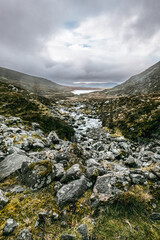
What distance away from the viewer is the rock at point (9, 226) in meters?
3.10

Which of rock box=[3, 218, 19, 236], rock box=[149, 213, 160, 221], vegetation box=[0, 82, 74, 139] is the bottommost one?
vegetation box=[0, 82, 74, 139]

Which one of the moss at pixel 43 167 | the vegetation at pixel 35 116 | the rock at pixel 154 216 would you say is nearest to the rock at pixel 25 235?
the moss at pixel 43 167

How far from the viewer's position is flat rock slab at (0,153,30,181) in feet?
18.9

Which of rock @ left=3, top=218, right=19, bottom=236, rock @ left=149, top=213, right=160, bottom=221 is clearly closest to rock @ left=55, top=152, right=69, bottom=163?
rock @ left=3, top=218, right=19, bottom=236

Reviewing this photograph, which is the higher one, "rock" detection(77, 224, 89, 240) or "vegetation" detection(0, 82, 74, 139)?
"rock" detection(77, 224, 89, 240)

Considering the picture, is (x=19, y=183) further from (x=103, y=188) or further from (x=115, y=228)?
(x=115, y=228)

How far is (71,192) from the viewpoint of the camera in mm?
4445

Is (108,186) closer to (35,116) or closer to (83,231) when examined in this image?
(83,231)

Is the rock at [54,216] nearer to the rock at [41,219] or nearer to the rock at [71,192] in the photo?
the rock at [41,219]

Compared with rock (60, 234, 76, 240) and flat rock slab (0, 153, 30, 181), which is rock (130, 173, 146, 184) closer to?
rock (60, 234, 76, 240)

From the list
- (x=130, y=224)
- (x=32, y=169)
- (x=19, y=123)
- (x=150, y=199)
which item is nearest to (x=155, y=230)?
(x=130, y=224)

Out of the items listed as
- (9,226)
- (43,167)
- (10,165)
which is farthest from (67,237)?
(10,165)

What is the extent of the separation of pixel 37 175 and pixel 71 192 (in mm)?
1751

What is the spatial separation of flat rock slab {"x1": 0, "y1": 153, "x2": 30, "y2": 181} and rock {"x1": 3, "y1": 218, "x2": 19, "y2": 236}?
2762 millimetres
